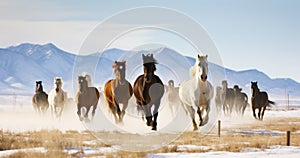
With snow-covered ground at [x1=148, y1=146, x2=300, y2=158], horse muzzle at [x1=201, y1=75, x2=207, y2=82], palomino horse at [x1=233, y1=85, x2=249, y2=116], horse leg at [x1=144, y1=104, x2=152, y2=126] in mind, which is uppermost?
palomino horse at [x1=233, y1=85, x2=249, y2=116]

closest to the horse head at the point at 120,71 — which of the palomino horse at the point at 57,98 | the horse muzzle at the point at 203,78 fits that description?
the horse muzzle at the point at 203,78

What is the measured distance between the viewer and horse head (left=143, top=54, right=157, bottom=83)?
60.0 ft

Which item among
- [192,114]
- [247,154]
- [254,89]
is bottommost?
[247,154]

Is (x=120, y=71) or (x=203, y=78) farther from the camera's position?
(x=120, y=71)

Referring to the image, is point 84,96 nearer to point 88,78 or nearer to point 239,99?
point 88,78

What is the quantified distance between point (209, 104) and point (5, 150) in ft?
28.4

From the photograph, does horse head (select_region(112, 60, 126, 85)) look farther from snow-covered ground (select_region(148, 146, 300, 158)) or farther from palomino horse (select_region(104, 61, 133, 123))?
snow-covered ground (select_region(148, 146, 300, 158))

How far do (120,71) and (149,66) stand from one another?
2290 millimetres

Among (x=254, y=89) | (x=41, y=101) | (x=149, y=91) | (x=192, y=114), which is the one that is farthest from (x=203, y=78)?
(x=254, y=89)

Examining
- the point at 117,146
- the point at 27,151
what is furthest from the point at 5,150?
the point at 117,146

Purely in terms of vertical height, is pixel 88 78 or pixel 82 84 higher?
pixel 88 78

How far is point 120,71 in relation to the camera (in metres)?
20.4

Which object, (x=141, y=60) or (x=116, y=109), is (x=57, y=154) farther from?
(x=116, y=109)

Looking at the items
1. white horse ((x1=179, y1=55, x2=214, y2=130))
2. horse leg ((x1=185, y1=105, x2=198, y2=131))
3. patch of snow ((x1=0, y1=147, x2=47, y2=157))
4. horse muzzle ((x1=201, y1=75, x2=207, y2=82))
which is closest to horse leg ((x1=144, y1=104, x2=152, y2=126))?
horse muzzle ((x1=201, y1=75, x2=207, y2=82))
